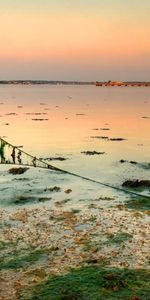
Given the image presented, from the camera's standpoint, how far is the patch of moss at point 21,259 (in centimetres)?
1628

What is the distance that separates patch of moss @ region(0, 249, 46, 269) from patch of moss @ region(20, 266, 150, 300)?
1637mm

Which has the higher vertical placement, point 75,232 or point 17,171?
point 75,232

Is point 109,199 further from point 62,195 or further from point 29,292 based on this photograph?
point 29,292

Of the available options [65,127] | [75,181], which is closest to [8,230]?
[75,181]

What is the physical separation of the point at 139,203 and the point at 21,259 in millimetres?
9864

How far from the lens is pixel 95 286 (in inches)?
574

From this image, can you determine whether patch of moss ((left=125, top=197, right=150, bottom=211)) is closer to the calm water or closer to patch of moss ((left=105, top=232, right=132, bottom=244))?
patch of moss ((left=105, top=232, right=132, bottom=244))

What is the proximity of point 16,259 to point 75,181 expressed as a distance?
15097 mm

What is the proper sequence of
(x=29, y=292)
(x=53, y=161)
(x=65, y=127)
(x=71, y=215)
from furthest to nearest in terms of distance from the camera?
(x=65, y=127), (x=53, y=161), (x=71, y=215), (x=29, y=292)

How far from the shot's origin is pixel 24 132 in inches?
2638

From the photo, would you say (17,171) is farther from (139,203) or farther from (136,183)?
(139,203)

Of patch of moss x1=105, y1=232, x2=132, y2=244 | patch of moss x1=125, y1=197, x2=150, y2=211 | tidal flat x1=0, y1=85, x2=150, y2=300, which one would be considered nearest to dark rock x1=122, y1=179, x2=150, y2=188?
tidal flat x1=0, y1=85, x2=150, y2=300

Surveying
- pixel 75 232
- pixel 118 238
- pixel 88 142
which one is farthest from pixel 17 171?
pixel 88 142

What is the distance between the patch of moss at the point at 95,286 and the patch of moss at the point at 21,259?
1.64 m
